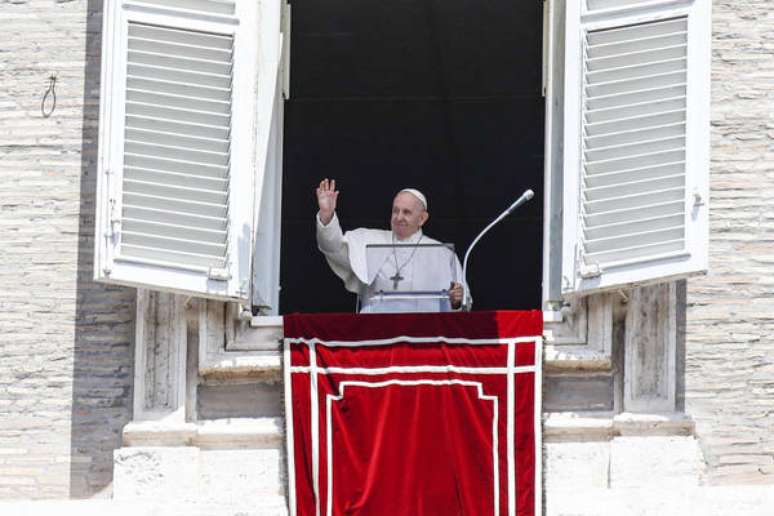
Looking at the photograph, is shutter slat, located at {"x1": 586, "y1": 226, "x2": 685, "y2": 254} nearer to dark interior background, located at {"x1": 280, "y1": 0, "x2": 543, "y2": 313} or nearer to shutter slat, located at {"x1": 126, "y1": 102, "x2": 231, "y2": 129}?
shutter slat, located at {"x1": 126, "y1": 102, "x2": 231, "y2": 129}

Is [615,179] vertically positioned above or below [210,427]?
above

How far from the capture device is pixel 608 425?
1170cm

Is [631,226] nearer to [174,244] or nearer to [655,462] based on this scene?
[655,462]

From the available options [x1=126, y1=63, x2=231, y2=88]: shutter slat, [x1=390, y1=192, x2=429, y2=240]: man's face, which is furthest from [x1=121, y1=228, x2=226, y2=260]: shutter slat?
[x1=390, y1=192, x2=429, y2=240]: man's face

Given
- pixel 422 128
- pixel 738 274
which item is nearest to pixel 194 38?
pixel 738 274

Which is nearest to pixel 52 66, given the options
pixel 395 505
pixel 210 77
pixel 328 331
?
pixel 210 77

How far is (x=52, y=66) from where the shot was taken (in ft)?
40.9

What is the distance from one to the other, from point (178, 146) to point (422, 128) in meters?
5.37

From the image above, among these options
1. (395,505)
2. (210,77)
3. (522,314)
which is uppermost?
(210,77)

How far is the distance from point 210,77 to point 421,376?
1.51 m

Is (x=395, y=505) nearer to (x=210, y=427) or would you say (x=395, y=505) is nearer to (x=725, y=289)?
(x=210, y=427)

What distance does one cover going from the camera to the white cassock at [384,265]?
12.8 m

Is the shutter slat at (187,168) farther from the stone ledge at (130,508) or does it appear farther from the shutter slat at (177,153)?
the stone ledge at (130,508)

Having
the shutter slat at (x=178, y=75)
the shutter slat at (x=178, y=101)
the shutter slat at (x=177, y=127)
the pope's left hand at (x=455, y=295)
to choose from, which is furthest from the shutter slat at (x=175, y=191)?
the pope's left hand at (x=455, y=295)
